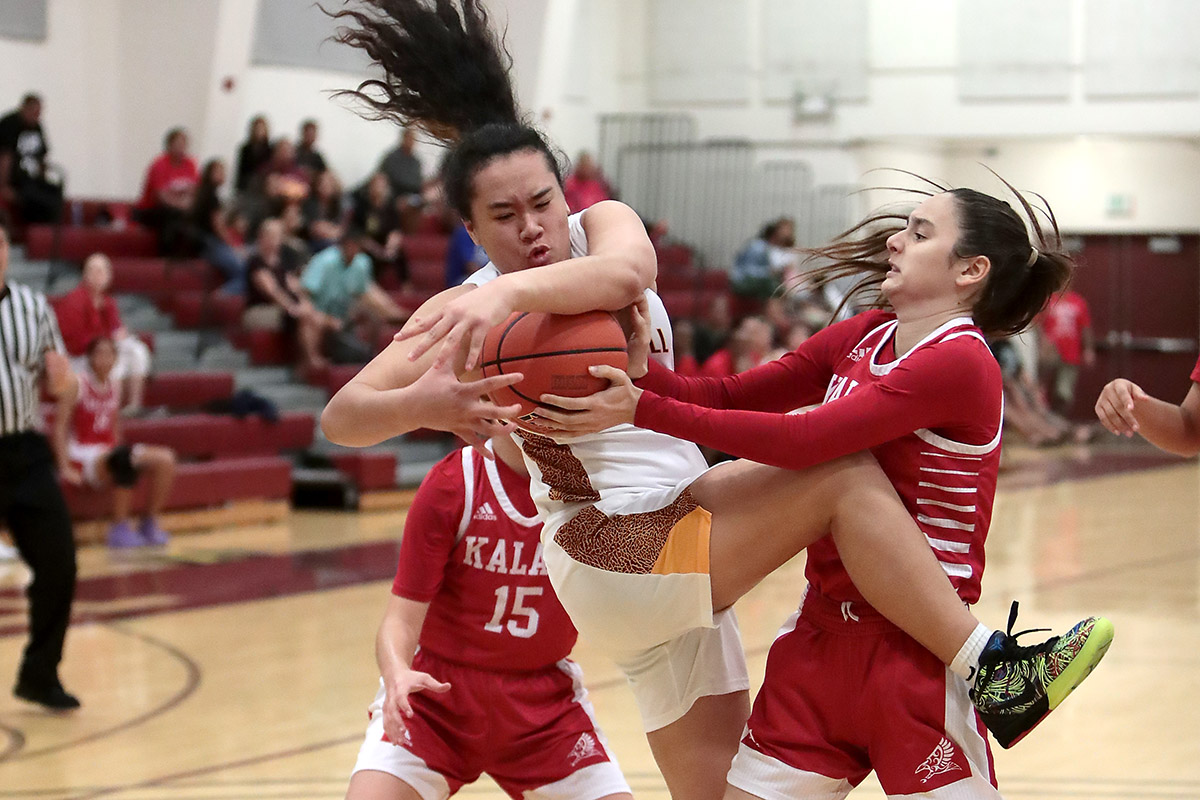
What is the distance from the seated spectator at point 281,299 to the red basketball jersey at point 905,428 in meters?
9.42

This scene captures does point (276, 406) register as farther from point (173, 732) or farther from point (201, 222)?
point (173, 732)

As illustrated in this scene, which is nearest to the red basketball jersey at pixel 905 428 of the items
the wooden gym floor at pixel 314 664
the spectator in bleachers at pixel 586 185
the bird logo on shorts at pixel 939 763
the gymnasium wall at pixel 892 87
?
the bird logo on shorts at pixel 939 763

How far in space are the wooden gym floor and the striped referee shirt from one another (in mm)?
1141

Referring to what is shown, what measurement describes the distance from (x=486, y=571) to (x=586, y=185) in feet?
41.7

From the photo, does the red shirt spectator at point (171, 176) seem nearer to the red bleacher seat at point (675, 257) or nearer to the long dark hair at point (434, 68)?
the red bleacher seat at point (675, 257)

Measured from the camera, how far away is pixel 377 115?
3.50 metres

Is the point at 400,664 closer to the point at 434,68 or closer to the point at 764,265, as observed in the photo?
the point at 434,68

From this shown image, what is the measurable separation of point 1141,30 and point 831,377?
630 inches

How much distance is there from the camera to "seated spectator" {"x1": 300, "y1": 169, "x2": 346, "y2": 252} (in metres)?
12.7

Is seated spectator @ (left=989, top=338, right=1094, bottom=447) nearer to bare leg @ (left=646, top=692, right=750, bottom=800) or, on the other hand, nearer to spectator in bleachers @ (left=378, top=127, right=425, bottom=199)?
spectator in bleachers @ (left=378, top=127, right=425, bottom=199)

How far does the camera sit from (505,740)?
3289 millimetres

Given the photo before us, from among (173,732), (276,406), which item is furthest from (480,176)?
(276,406)

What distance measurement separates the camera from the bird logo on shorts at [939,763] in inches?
105

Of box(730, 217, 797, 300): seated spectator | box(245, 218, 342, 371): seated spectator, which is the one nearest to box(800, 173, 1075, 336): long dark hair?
box(245, 218, 342, 371): seated spectator
